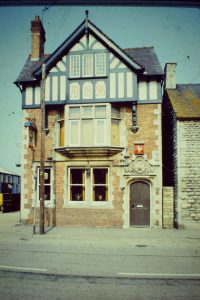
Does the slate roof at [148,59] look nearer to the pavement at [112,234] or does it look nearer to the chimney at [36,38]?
the chimney at [36,38]

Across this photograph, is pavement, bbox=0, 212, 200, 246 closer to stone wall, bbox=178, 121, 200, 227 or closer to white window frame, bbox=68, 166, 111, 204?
stone wall, bbox=178, 121, 200, 227

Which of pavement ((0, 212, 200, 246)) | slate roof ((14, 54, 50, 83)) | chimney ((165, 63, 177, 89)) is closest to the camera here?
pavement ((0, 212, 200, 246))

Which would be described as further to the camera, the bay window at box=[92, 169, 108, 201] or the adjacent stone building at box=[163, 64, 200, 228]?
the bay window at box=[92, 169, 108, 201]

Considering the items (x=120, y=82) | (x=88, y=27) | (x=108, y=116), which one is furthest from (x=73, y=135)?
(x=88, y=27)

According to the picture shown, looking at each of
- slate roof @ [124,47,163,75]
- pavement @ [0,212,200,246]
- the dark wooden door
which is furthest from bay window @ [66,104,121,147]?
pavement @ [0,212,200,246]

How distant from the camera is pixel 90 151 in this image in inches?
602

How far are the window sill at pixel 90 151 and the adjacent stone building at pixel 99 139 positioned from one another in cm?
2

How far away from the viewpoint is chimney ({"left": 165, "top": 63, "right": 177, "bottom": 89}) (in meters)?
A: 18.3

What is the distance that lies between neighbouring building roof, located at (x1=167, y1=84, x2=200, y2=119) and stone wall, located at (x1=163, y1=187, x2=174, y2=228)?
4192 mm

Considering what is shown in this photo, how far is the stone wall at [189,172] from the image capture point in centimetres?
1466

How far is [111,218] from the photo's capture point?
15312mm

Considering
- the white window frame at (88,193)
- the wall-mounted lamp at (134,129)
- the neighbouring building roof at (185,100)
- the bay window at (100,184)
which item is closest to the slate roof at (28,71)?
the white window frame at (88,193)

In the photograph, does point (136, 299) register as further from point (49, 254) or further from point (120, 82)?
point (120, 82)

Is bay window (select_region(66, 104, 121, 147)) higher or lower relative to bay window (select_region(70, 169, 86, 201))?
higher
